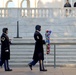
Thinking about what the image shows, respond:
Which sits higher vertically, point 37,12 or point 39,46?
point 37,12

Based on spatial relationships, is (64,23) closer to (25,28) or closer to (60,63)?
(25,28)

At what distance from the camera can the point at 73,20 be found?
23.3 m

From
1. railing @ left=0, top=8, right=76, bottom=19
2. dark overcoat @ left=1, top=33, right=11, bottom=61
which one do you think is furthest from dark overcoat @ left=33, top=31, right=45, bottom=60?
railing @ left=0, top=8, right=76, bottom=19

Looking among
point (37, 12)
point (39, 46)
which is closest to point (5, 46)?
point (39, 46)

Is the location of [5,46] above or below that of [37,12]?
below

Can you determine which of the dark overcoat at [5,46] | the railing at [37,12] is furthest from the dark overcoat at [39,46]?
the railing at [37,12]

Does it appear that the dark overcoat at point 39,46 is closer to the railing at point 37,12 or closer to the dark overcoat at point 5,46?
the dark overcoat at point 5,46

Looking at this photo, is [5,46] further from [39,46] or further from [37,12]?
[37,12]

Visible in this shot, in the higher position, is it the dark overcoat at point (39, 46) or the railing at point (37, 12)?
the railing at point (37, 12)

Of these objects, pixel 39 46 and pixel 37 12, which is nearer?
pixel 39 46

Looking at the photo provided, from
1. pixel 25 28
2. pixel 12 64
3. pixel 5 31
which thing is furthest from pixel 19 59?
pixel 25 28

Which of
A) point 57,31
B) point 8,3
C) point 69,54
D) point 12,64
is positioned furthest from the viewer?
point 8,3

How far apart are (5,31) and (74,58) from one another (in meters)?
4.58

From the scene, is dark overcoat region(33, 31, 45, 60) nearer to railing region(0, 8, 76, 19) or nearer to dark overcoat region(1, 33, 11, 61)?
dark overcoat region(1, 33, 11, 61)
